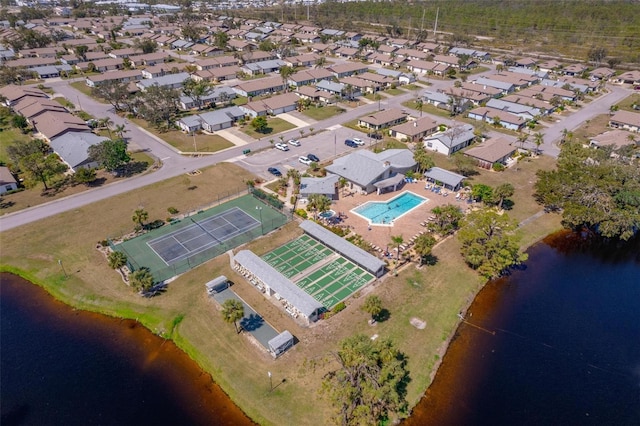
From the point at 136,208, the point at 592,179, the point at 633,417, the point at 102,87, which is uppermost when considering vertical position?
the point at 102,87

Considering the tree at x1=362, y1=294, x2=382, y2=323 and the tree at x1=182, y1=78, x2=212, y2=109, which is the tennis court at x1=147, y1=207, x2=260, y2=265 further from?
the tree at x1=182, y1=78, x2=212, y2=109

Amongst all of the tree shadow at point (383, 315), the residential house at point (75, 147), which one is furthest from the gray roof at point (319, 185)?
the residential house at point (75, 147)

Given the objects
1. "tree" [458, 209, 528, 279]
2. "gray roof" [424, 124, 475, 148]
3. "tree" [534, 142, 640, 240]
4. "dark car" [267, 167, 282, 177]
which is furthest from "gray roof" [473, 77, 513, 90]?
"tree" [458, 209, 528, 279]

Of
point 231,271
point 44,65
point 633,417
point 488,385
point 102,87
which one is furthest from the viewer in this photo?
point 44,65

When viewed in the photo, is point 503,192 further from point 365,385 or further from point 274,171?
point 365,385

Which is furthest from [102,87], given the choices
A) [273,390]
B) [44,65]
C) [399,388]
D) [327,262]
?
[399,388]

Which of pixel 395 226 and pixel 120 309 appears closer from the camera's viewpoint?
pixel 120 309

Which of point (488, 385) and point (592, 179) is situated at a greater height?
point (592, 179)

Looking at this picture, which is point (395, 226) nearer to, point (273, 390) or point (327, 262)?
point (327, 262)
